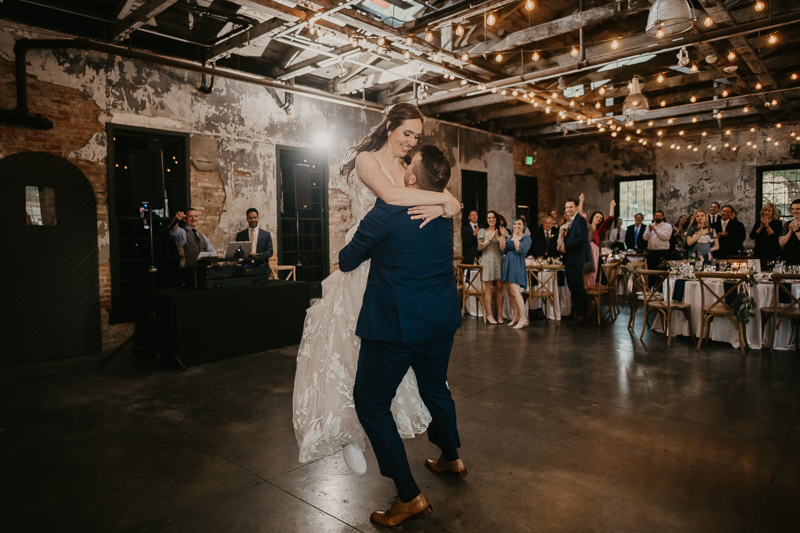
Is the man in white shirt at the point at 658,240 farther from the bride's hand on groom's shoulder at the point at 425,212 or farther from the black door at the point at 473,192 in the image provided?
the bride's hand on groom's shoulder at the point at 425,212

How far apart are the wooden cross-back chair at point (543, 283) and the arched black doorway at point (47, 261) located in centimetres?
593

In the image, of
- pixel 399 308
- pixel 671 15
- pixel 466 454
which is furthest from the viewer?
pixel 671 15

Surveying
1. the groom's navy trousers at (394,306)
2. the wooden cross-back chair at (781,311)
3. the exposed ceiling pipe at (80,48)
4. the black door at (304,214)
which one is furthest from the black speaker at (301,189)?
the wooden cross-back chair at (781,311)

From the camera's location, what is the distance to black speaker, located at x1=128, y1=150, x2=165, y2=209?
5457 mm

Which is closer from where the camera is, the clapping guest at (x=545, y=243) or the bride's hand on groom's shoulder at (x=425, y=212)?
the bride's hand on groom's shoulder at (x=425, y=212)

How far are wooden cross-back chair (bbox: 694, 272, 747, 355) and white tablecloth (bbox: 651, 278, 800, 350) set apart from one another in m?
0.05

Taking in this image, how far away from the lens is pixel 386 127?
2520 mm

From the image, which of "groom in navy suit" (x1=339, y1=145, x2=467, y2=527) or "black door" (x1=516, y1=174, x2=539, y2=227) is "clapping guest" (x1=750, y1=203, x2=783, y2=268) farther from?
"groom in navy suit" (x1=339, y1=145, x2=467, y2=527)

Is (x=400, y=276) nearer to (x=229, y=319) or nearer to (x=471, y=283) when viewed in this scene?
(x=229, y=319)

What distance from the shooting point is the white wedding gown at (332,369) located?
2.63 m

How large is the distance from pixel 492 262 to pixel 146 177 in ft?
15.5

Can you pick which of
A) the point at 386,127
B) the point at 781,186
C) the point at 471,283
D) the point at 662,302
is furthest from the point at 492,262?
the point at 781,186

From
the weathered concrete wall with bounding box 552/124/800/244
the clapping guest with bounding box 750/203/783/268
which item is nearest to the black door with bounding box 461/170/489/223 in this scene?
the weathered concrete wall with bounding box 552/124/800/244

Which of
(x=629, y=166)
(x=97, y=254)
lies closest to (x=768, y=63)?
(x=629, y=166)
